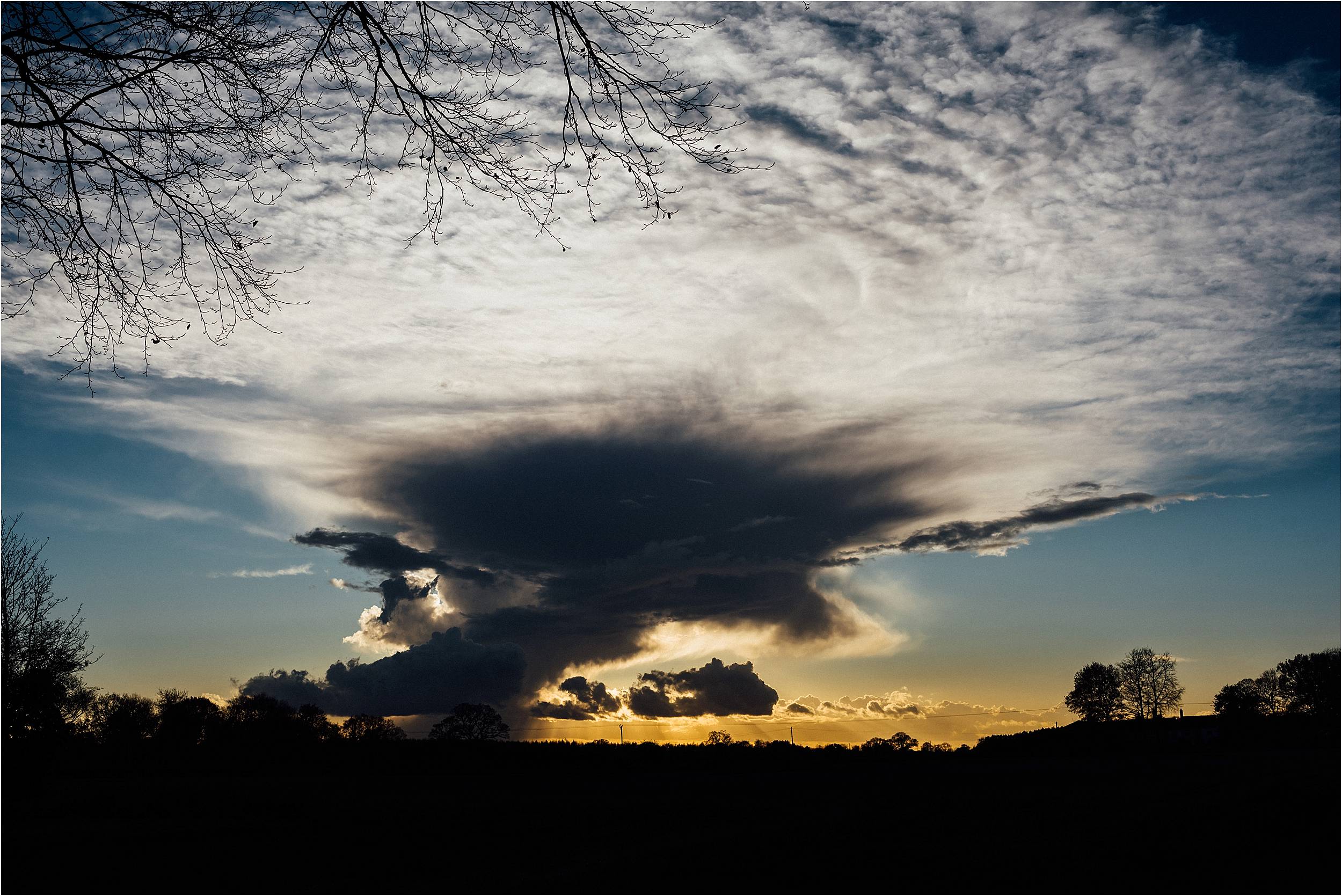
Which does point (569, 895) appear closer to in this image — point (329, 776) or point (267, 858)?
point (267, 858)

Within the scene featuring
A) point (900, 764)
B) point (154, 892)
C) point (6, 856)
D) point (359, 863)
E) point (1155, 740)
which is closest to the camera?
point (154, 892)

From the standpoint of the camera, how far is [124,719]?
76.2 meters

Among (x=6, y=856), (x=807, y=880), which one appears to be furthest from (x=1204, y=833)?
(x=6, y=856)

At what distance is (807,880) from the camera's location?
12.2 meters

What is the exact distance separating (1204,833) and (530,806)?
19039 mm

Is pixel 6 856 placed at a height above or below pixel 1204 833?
below

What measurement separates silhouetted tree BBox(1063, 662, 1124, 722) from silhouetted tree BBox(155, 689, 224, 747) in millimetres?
86535

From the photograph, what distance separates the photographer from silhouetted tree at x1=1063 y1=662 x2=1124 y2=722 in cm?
8875

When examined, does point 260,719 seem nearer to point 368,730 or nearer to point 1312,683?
point 368,730

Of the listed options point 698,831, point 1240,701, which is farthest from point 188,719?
point 1240,701

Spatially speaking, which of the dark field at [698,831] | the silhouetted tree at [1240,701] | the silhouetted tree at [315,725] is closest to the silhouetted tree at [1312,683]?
the silhouetted tree at [1240,701]

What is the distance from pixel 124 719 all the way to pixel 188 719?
19.0 ft

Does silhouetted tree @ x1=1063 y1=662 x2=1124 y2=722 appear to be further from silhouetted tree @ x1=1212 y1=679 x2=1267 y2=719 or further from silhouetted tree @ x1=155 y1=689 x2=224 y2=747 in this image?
silhouetted tree @ x1=155 y1=689 x2=224 y2=747

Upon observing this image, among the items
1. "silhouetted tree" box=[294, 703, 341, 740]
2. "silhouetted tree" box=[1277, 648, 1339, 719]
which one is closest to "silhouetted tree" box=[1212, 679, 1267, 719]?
"silhouetted tree" box=[1277, 648, 1339, 719]
